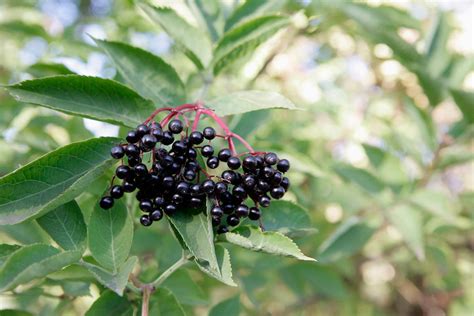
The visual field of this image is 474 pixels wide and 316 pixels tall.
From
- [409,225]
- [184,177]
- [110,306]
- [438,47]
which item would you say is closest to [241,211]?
[184,177]

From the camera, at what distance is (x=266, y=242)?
3.38 ft

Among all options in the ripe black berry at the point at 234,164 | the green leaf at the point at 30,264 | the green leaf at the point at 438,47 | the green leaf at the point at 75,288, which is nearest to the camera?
the green leaf at the point at 30,264

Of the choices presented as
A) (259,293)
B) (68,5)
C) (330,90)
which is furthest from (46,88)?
(68,5)

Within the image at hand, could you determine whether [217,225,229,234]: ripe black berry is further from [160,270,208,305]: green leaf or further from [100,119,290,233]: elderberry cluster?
[160,270,208,305]: green leaf

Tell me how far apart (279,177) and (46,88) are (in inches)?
21.6

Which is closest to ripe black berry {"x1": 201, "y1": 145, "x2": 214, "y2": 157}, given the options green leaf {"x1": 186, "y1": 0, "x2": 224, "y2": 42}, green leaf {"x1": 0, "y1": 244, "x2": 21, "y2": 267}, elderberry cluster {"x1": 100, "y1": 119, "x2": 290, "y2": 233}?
elderberry cluster {"x1": 100, "y1": 119, "x2": 290, "y2": 233}

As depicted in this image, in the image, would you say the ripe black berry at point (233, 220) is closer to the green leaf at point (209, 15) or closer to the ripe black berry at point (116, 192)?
the ripe black berry at point (116, 192)

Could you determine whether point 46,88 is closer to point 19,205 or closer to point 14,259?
point 19,205

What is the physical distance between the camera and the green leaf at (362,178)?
2.19m

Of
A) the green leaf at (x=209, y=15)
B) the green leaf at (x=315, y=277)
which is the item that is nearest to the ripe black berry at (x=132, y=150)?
the green leaf at (x=209, y=15)

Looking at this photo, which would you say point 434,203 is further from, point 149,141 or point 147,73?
point 149,141

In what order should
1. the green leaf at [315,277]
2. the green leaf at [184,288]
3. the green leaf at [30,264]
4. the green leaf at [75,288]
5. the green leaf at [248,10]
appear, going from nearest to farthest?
the green leaf at [30,264] < the green leaf at [75,288] < the green leaf at [184,288] < the green leaf at [248,10] < the green leaf at [315,277]

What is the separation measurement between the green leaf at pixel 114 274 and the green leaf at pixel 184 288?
16.1 inches

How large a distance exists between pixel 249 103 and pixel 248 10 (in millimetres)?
674
